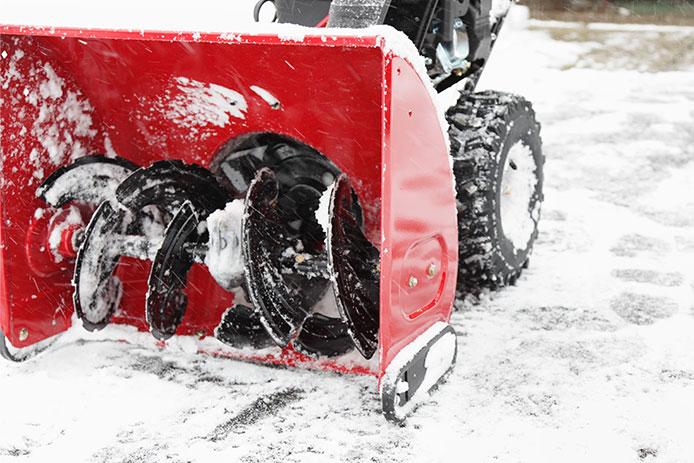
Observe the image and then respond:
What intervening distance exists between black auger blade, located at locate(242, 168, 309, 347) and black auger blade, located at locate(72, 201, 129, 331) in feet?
1.63

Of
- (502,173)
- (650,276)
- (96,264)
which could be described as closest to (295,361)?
(96,264)

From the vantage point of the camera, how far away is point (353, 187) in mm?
2717

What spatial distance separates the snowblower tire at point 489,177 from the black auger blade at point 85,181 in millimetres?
1119

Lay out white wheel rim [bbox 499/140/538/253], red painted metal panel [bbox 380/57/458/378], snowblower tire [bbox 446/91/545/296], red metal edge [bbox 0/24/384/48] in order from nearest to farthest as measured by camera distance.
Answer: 1. red metal edge [bbox 0/24/384/48]
2. red painted metal panel [bbox 380/57/458/378]
3. snowblower tire [bbox 446/91/545/296]
4. white wheel rim [bbox 499/140/538/253]

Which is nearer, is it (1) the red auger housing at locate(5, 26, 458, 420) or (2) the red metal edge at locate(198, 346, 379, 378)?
(1) the red auger housing at locate(5, 26, 458, 420)

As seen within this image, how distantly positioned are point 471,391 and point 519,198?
1.18 m

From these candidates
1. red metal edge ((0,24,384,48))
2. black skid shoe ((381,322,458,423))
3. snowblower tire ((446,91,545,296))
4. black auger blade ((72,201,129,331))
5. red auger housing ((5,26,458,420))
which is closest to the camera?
red metal edge ((0,24,384,48))

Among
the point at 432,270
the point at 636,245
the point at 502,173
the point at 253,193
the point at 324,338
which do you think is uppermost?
the point at 253,193

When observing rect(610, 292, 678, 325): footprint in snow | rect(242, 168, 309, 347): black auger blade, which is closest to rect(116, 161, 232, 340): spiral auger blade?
rect(242, 168, 309, 347): black auger blade

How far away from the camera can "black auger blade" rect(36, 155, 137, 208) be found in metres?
2.75

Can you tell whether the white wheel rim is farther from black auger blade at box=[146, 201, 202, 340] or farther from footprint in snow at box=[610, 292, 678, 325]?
black auger blade at box=[146, 201, 202, 340]

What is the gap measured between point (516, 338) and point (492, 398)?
501mm

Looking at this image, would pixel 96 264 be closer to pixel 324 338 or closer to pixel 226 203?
pixel 226 203

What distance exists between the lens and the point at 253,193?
2502 mm
